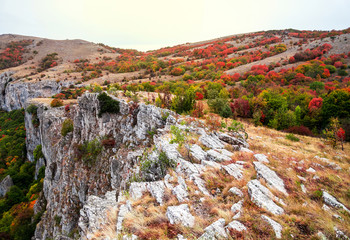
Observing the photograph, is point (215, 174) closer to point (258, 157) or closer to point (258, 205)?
point (258, 205)

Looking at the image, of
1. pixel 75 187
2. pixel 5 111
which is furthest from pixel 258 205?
pixel 5 111

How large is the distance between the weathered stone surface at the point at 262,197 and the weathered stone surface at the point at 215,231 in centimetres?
169

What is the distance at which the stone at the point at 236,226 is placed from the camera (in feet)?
14.4

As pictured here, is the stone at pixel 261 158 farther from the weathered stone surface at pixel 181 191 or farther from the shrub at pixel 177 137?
the weathered stone surface at pixel 181 191

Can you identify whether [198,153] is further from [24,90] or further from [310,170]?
[24,90]

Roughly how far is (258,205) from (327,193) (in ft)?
11.1

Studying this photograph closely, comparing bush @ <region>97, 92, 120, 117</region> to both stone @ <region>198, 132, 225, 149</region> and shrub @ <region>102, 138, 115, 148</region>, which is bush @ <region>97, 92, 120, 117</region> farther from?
stone @ <region>198, 132, 225, 149</region>

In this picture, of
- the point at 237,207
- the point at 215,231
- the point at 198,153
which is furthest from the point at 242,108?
the point at 215,231

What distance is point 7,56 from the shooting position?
279 feet

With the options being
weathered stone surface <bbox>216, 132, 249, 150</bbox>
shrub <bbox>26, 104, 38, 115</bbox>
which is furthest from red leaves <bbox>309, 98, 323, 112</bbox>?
shrub <bbox>26, 104, 38, 115</bbox>

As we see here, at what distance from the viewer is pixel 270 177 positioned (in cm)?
683

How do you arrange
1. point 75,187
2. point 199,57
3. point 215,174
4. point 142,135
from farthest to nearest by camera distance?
point 199,57 → point 75,187 → point 142,135 → point 215,174

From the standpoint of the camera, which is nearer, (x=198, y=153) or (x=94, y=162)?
(x=198, y=153)

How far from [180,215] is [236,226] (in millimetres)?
1722
